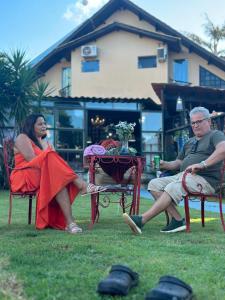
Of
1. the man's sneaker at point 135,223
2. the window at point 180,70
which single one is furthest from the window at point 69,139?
the man's sneaker at point 135,223

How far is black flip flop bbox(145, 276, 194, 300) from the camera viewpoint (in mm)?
1957

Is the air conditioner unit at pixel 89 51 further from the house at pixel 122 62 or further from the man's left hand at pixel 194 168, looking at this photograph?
the man's left hand at pixel 194 168

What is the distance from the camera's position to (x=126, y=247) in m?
3.31

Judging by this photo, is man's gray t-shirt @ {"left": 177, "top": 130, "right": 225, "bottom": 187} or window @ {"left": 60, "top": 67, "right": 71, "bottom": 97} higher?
window @ {"left": 60, "top": 67, "right": 71, "bottom": 97}

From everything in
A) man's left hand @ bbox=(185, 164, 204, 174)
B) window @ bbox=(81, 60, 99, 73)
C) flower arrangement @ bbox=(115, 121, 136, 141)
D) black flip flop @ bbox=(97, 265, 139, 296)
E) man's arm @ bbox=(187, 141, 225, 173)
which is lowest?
black flip flop @ bbox=(97, 265, 139, 296)

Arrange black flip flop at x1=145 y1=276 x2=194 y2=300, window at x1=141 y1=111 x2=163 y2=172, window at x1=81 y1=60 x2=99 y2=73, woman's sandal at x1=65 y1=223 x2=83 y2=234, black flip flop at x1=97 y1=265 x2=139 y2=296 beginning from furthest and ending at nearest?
window at x1=81 y1=60 x2=99 y2=73 → window at x1=141 y1=111 x2=163 y2=172 → woman's sandal at x1=65 y1=223 x2=83 y2=234 → black flip flop at x1=97 y1=265 x2=139 y2=296 → black flip flop at x1=145 y1=276 x2=194 y2=300

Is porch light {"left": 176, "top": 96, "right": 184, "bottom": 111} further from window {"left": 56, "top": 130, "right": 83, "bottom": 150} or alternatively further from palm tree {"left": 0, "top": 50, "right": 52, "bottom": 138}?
palm tree {"left": 0, "top": 50, "right": 52, "bottom": 138}

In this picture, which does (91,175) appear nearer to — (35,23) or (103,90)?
(103,90)

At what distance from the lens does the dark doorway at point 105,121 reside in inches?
615

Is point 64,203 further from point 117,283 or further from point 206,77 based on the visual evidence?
point 206,77

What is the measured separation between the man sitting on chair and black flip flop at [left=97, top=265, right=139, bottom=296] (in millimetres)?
1738

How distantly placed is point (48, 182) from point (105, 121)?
12305 millimetres

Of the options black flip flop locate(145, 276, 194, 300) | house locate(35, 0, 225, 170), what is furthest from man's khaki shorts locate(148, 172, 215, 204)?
house locate(35, 0, 225, 170)

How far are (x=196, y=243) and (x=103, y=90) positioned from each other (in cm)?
1504
